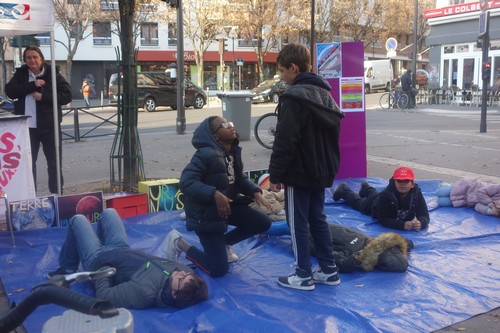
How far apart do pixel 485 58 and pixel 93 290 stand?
13.2 metres

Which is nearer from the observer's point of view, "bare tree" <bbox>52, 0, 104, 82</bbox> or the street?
the street

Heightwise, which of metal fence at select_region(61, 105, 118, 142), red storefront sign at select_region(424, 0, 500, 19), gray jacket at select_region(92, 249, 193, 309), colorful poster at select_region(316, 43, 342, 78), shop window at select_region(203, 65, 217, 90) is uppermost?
red storefront sign at select_region(424, 0, 500, 19)

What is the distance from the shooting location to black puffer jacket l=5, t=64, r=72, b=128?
21.7 ft

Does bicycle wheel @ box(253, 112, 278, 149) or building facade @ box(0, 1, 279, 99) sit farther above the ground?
building facade @ box(0, 1, 279, 99)

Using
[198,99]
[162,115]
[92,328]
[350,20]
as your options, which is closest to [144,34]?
[350,20]

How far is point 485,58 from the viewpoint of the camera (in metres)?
14.4

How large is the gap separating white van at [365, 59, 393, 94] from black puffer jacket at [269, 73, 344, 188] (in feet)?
135

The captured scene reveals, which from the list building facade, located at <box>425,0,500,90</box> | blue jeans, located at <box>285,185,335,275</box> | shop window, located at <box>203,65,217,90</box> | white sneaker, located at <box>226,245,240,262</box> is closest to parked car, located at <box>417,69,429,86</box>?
building facade, located at <box>425,0,500,90</box>

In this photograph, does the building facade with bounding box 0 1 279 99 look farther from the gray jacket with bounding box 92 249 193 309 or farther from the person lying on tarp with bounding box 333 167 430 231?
the gray jacket with bounding box 92 249 193 309

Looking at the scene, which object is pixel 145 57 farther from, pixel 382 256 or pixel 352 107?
pixel 382 256

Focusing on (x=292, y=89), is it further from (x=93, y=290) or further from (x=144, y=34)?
(x=144, y=34)

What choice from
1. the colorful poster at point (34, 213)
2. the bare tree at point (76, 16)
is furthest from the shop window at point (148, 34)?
the colorful poster at point (34, 213)

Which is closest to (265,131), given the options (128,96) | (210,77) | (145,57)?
(128,96)

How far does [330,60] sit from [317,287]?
4.48 m
